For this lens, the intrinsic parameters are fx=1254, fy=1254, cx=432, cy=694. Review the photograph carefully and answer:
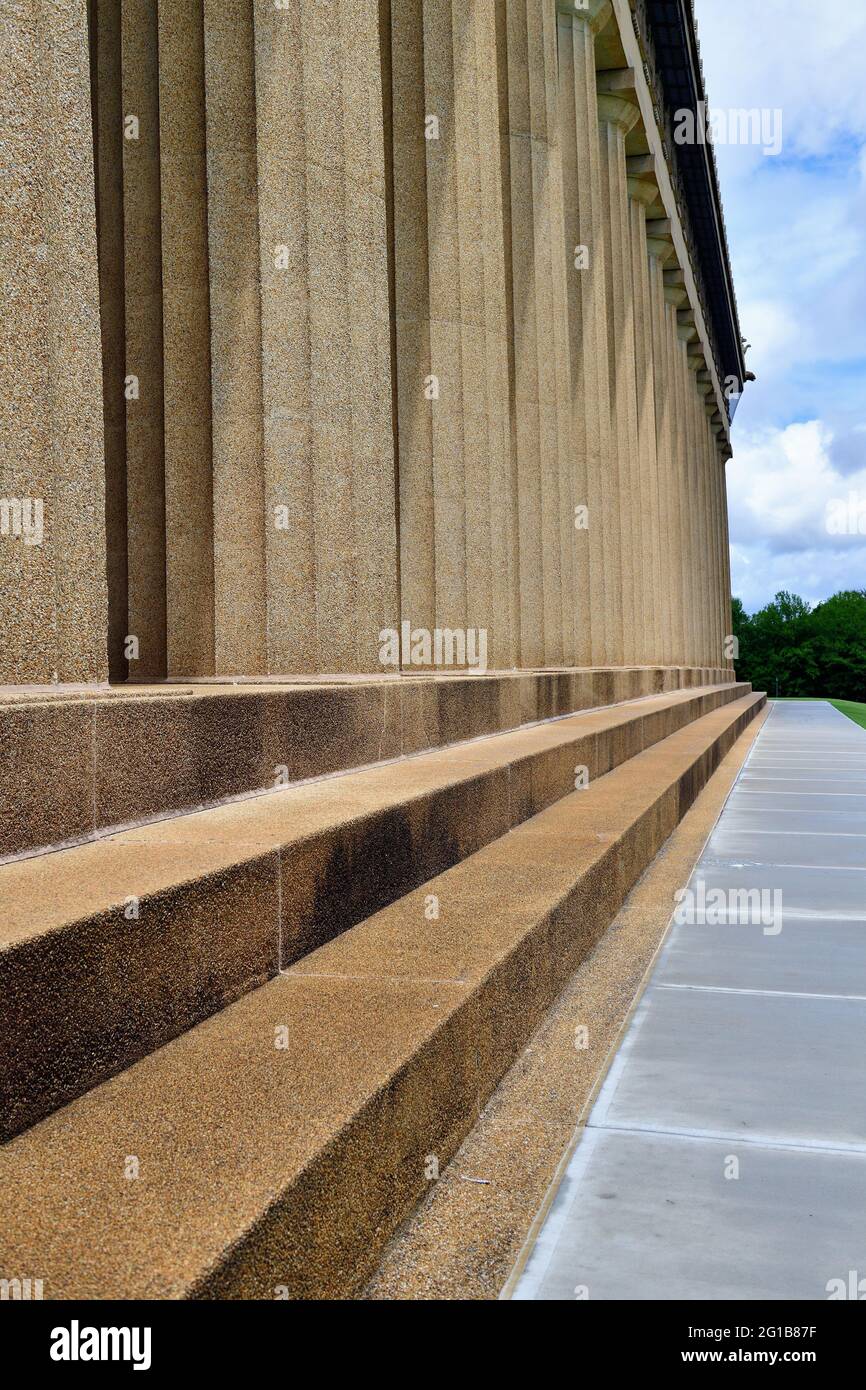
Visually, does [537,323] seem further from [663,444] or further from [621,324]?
[663,444]

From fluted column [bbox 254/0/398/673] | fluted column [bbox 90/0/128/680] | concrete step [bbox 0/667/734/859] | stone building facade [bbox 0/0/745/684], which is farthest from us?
fluted column [bbox 90/0/128/680]

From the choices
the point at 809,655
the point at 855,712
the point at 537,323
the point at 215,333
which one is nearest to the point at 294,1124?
the point at 215,333

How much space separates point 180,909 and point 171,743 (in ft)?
5.32

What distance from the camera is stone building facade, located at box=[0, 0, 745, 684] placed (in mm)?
5543

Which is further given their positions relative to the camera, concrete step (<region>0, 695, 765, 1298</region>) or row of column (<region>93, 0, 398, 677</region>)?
row of column (<region>93, 0, 398, 677</region>)

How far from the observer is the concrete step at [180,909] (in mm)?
3307

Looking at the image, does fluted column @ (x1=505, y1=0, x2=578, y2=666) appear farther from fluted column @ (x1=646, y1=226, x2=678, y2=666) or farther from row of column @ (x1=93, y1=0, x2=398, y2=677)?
fluted column @ (x1=646, y1=226, x2=678, y2=666)

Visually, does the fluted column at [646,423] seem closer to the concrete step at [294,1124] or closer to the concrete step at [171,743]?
the concrete step at [171,743]

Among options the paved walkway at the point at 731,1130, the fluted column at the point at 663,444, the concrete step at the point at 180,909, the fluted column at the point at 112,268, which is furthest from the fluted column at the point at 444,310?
the fluted column at the point at 663,444

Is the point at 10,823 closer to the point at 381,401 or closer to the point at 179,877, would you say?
the point at 179,877

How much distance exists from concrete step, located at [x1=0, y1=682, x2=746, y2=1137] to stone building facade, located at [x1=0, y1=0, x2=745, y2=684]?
49.6 inches

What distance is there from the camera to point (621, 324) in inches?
1344

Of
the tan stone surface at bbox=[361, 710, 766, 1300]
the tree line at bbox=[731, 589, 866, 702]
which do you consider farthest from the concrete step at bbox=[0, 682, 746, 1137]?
the tree line at bbox=[731, 589, 866, 702]

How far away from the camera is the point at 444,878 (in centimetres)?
715
